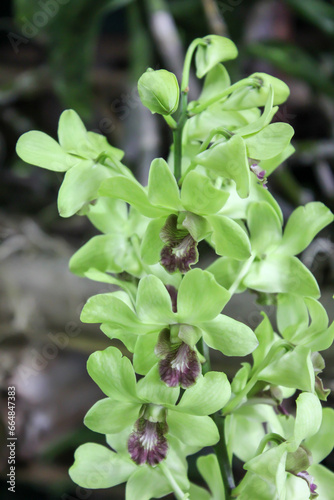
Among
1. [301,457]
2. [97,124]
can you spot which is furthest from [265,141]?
[97,124]

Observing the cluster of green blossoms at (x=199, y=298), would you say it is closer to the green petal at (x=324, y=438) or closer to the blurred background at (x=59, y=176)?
the green petal at (x=324, y=438)

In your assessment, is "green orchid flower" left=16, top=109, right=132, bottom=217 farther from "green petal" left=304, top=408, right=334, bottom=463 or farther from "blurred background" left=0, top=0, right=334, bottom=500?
"blurred background" left=0, top=0, right=334, bottom=500

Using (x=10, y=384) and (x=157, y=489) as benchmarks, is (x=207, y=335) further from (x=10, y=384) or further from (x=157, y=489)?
(x=10, y=384)

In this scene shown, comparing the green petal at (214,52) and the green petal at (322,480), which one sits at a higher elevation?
the green petal at (214,52)

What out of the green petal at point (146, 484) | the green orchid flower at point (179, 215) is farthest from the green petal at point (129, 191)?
the green petal at point (146, 484)

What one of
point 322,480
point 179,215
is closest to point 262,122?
point 179,215
